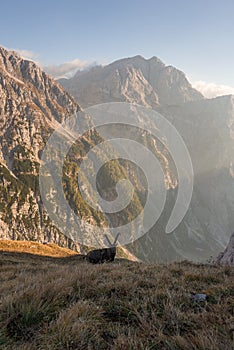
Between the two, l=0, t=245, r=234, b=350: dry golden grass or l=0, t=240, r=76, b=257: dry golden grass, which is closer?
l=0, t=245, r=234, b=350: dry golden grass

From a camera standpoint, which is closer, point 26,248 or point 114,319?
point 114,319

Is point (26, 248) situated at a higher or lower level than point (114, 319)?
lower

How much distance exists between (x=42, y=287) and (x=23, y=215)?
189 metres

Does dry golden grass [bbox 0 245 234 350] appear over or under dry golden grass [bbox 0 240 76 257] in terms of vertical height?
over

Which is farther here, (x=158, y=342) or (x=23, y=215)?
(x=23, y=215)

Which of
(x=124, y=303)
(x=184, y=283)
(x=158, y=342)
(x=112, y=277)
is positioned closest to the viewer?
(x=158, y=342)

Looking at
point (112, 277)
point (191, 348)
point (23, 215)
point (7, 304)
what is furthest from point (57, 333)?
point (23, 215)

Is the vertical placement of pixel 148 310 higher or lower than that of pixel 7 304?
lower

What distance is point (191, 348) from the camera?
307cm

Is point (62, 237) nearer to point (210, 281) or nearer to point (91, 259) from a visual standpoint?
point (91, 259)

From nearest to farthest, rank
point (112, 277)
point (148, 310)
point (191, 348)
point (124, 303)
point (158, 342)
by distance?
1. point (191, 348)
2. point (158, 342)
3. point (148, 310)
4. point (124, 303)
5. point (112, 277)

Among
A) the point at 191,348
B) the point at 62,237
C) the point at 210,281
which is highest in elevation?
the point at 191,348

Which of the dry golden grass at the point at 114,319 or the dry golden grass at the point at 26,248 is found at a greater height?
the dry golden grass at the point at 114,319

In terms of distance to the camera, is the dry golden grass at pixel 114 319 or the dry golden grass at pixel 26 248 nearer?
the dry golden grass at pixel 114 319
